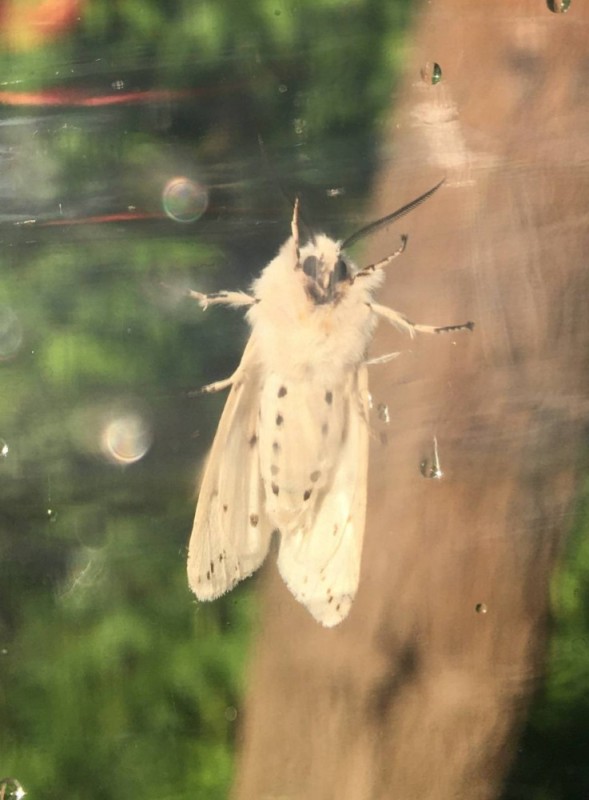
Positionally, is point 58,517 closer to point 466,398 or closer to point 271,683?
point 271,683

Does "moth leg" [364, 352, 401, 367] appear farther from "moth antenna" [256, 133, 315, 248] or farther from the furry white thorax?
"moth antenna" [256, 133, 315, 248]

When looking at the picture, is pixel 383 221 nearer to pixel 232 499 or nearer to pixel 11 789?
pixel 232 499

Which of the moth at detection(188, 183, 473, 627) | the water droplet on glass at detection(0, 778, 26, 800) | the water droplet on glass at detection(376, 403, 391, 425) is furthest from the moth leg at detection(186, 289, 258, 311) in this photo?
the water droplet on glass at detection(0, 778, 26, 800)

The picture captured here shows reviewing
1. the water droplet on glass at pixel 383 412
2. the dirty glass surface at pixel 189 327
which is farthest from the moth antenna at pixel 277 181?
the water droplet on glass at pixel 383 412

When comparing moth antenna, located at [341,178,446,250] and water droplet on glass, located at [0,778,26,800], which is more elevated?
moth antenna, located at [341,178,446,250]

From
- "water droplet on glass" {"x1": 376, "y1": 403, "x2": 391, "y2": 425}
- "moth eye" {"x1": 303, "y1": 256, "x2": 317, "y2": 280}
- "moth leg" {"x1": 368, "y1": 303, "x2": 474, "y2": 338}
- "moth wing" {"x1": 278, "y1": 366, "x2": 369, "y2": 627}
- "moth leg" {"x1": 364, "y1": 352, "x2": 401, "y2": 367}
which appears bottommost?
"moth wing" {"x1": 278, "y1": 366, "x2": 369, "y2": 627}

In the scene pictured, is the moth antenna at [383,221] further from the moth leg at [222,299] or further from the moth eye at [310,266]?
the moth leg at [222,299]
